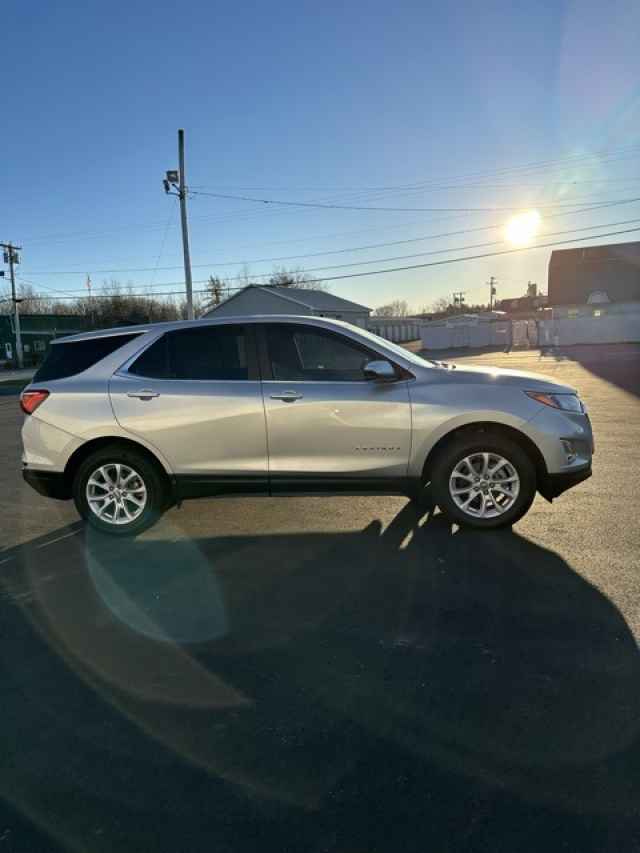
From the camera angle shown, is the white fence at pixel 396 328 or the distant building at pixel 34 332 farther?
the white fence at pixel 396 328

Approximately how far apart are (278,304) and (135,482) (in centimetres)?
3451

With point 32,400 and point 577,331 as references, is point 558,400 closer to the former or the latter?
point 32,400

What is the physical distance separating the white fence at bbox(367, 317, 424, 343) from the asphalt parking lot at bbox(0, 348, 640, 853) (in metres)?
64.7

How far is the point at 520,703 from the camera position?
2.62 metres

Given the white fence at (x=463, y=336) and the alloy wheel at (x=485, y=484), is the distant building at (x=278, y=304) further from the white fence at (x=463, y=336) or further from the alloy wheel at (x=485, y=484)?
the alloy wheel at (x=485, y=484)

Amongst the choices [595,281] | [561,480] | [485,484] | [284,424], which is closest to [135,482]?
[284,424]

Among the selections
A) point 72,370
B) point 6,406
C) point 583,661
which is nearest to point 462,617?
point 583,661

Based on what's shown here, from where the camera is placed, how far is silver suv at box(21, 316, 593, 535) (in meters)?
4.62

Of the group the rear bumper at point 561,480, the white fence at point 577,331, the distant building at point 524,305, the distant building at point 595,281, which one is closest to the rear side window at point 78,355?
the rear bumper at point 561,480

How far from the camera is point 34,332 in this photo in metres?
56.8

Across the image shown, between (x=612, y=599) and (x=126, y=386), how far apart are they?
4.04 m

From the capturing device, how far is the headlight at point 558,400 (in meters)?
4.63

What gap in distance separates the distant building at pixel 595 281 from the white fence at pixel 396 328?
2165 cm

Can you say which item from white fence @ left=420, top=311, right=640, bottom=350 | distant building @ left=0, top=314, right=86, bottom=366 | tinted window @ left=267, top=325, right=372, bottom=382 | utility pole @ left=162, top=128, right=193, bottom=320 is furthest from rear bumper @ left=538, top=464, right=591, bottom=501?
distant building @ left=0, top=314, right=86, bottom=366
